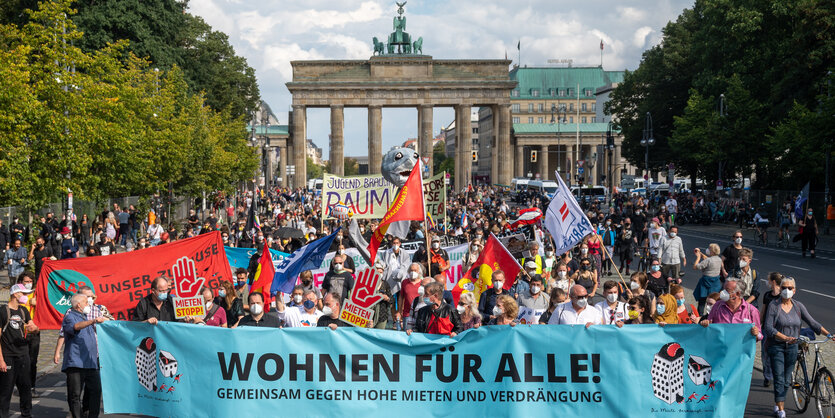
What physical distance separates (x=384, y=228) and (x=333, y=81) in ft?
286

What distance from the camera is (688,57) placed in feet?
208

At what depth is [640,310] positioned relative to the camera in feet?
36.2

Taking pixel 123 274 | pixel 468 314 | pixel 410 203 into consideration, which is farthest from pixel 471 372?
pixel 123 274

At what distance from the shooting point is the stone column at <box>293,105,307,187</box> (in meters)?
103

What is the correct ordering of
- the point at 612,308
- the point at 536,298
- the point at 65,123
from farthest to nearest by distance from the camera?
the point at 65,123, the point at 536,298, the point at 612,308

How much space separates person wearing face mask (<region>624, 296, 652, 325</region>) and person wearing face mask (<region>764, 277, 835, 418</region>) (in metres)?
1.39

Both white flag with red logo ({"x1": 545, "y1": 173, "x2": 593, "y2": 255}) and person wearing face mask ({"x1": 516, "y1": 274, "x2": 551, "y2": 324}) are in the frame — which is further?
white flag with red logo ({"x1": 545, "y1": 173, "x2": 593, "y2": 255})

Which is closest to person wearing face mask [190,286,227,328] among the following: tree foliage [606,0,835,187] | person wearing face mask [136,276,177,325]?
person wearing face mask [136,276,177,325]

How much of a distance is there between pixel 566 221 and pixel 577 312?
497 centimetres

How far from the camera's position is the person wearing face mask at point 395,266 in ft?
48.8

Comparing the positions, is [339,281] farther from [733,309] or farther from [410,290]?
[733,309]

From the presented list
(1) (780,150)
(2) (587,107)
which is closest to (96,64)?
(1) (780,150)

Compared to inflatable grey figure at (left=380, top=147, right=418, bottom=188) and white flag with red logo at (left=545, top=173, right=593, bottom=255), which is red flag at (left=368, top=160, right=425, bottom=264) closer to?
white flag with red logo at (left=545, top=173, right=593, bottom=255)

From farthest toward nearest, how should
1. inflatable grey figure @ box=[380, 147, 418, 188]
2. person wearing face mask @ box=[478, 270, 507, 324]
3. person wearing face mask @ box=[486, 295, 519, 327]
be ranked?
inflatable grey figure @ box=[380, 147, 418, 188] < person wearing face mask @ box=[478, 270, 507, 324] < person wearing face mask @ box=[486, 295, 519, 327]
